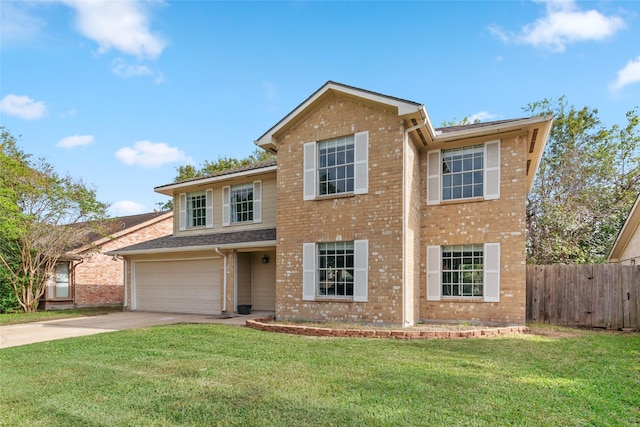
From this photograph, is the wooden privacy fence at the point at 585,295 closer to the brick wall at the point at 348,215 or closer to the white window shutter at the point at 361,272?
the brick wall at the point at 348,215

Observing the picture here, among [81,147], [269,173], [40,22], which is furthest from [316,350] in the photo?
[81,147]

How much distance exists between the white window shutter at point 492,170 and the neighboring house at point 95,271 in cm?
1603

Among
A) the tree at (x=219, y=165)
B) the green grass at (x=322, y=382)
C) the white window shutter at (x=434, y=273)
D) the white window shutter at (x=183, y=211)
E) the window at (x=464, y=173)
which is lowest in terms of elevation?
the green grass at (x=322, y=382)

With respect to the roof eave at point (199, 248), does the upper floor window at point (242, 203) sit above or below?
above

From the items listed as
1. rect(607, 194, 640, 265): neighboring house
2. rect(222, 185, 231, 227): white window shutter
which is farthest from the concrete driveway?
rect(607, 194, 640, 265): neighboring house

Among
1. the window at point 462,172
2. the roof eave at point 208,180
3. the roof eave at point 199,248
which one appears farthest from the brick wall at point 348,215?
the roof eave at point 208,180

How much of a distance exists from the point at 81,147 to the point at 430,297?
1570 cm

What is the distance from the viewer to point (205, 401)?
465 cm

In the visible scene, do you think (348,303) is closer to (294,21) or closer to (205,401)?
(205,401)

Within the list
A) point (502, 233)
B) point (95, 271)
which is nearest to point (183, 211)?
point (95, 271)

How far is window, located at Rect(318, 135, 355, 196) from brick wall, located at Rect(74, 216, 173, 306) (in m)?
13.6

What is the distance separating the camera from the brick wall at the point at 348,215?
402 inches

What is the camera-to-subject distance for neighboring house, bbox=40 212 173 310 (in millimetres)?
18859

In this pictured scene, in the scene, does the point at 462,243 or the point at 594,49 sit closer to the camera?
the point at 462,243
